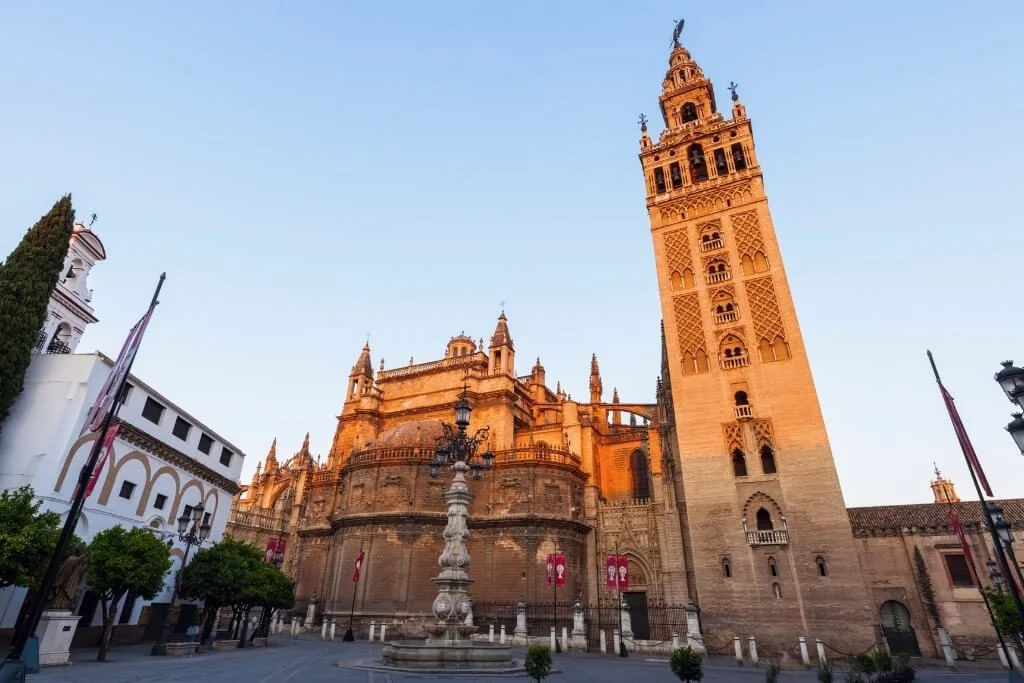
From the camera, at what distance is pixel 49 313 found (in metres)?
24.3

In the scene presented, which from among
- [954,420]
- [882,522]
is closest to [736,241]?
[882,522]

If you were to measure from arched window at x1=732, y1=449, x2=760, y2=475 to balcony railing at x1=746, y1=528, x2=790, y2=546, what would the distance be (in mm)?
2809

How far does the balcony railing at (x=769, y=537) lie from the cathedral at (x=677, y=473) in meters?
0.07

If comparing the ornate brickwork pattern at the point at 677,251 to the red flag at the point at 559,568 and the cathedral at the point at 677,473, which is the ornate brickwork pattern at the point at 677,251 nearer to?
the cathedral at the point at 677,473

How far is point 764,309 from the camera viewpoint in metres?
29.4

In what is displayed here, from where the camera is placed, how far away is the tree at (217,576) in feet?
70.5

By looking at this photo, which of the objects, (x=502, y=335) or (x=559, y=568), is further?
(x=502, y=335)

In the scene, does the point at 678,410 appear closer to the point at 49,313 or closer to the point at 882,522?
the point at 882,522

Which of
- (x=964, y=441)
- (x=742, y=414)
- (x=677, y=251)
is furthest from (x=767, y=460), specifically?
(x=964, y=441)

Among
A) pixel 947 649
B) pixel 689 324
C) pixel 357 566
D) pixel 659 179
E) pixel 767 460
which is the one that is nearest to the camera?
pixel 947 649

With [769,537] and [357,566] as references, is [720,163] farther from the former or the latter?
[357,566]

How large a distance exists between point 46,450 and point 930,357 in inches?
1065

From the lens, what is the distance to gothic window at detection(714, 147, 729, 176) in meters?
34.6

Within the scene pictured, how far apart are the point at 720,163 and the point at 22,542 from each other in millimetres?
37500
